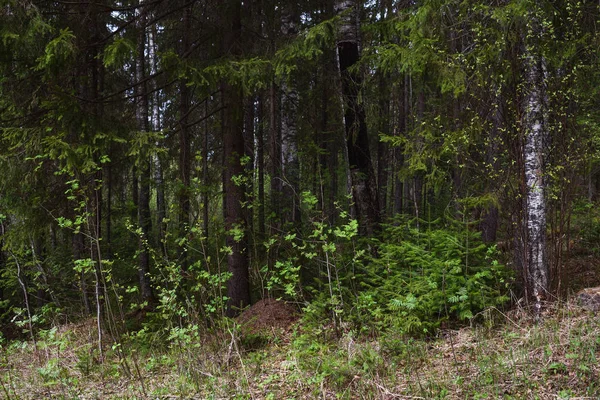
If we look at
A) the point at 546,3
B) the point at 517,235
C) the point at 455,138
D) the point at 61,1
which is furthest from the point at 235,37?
the point at 517,235

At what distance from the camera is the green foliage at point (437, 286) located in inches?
204

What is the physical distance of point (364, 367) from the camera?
13.5ft

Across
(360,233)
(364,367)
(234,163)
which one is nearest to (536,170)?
(360,233)

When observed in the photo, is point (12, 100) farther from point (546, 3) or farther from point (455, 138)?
point (546, 3)

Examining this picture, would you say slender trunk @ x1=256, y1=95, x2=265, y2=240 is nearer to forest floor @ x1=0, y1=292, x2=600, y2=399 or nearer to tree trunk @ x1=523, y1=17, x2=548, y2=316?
forest floor @ x1=0, y1=292, x2=600, y2=399

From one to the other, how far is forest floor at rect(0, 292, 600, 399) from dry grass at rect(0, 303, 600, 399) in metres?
0.01

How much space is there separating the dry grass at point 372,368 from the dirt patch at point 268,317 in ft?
1.84

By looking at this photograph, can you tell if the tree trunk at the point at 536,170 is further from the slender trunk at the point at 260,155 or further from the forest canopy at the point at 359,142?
the slender trunk at the point at 260,155

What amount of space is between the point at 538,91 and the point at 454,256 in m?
2.26

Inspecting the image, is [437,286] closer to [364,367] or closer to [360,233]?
[364,367]

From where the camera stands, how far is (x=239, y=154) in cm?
757

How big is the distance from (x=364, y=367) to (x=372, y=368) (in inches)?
4.6

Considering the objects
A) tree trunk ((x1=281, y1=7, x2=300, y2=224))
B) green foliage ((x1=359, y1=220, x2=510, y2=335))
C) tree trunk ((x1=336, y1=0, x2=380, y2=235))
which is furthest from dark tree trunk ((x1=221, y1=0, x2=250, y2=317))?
green foliage ((x1=359, y1=220, x2=510, y2=335))

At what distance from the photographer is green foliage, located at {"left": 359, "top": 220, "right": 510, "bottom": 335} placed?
17.0ft
